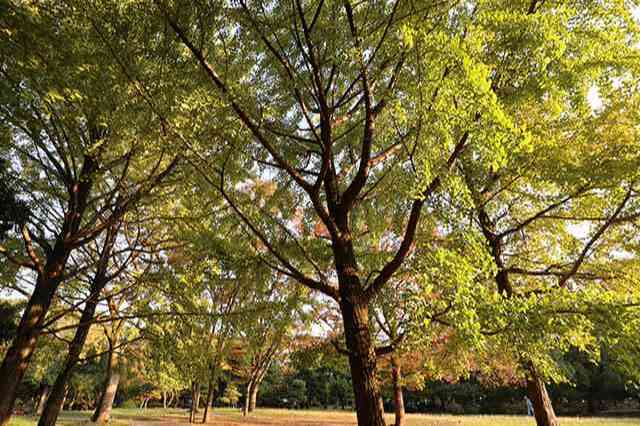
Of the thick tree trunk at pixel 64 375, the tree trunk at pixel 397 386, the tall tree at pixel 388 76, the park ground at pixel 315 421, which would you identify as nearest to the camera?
the tall tree at pixel 388 76

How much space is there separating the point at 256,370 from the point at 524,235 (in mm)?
19083

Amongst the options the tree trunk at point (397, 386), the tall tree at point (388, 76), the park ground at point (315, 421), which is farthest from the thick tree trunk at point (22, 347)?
the tree trunk at point (397, 386)

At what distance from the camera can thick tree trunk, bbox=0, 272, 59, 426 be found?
16.9 feet

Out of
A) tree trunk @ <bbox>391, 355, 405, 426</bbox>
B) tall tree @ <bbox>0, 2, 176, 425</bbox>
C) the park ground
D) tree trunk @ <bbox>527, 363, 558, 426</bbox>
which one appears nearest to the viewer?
tall tree @ <bbox>0, 2, 176, 425</bbox>

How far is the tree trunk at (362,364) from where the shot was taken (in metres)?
3.53

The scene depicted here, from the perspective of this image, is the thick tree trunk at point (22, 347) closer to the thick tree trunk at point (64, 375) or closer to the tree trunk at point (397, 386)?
the thick tree trunk at point (64, 375)

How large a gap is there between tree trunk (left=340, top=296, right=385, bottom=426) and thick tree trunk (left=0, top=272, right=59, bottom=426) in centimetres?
494

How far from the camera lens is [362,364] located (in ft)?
12.1

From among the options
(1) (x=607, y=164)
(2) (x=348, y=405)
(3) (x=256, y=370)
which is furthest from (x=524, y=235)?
(2) (x=348, y=405)

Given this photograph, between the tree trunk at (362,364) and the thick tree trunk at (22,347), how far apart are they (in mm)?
4944

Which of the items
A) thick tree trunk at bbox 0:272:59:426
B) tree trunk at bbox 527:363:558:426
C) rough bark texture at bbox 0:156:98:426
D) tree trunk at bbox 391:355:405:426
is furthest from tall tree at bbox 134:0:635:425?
tree trunk at bbox 391:355:405:426

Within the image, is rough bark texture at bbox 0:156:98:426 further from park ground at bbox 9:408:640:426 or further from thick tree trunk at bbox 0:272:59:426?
park ground at bbox 9:408:640:426

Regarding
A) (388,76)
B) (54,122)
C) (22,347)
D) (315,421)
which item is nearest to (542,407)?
(388,76)

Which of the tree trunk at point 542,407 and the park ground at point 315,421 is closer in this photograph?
the tree trunk at point 542,407
